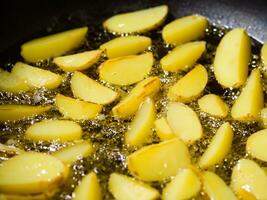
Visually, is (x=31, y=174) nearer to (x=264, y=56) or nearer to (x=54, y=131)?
(x=54, y=131)

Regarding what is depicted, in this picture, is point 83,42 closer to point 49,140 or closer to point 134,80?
point 134,80

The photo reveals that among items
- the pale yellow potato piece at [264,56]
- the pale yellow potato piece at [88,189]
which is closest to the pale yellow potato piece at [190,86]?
the pale yellow potato piece at [264,56]

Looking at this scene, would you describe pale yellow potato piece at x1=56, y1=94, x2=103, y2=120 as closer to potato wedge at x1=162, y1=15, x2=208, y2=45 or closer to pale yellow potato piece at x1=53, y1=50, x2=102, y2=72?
pale yellow potato piece at x1=53, y1=50, x2=102, y2=72

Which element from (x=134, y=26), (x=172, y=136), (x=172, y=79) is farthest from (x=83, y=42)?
(x=172, y=136)

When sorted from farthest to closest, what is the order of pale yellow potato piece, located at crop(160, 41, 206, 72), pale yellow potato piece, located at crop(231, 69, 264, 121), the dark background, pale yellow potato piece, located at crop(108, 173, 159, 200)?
the dark background → pale yellow potato piece, located at crop(160, 41, 206, 72) → pale yellow potato piece, located at crop(231, 69, 264, 121) → pale yellow potato piece, located at crop(108, 173, 159, 200)

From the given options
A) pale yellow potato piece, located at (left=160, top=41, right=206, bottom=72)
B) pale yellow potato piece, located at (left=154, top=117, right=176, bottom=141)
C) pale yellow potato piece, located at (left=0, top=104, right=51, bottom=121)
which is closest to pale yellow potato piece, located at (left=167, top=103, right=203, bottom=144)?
pale yellow potato piece, located at (left=154, top=117, right=176, bottom=141)

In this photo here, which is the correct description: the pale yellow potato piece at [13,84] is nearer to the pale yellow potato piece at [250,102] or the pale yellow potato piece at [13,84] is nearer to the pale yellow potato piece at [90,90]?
the pale yellow potato piece at [90,90]

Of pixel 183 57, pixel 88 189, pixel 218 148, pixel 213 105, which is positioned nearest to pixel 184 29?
pixel 183 57
